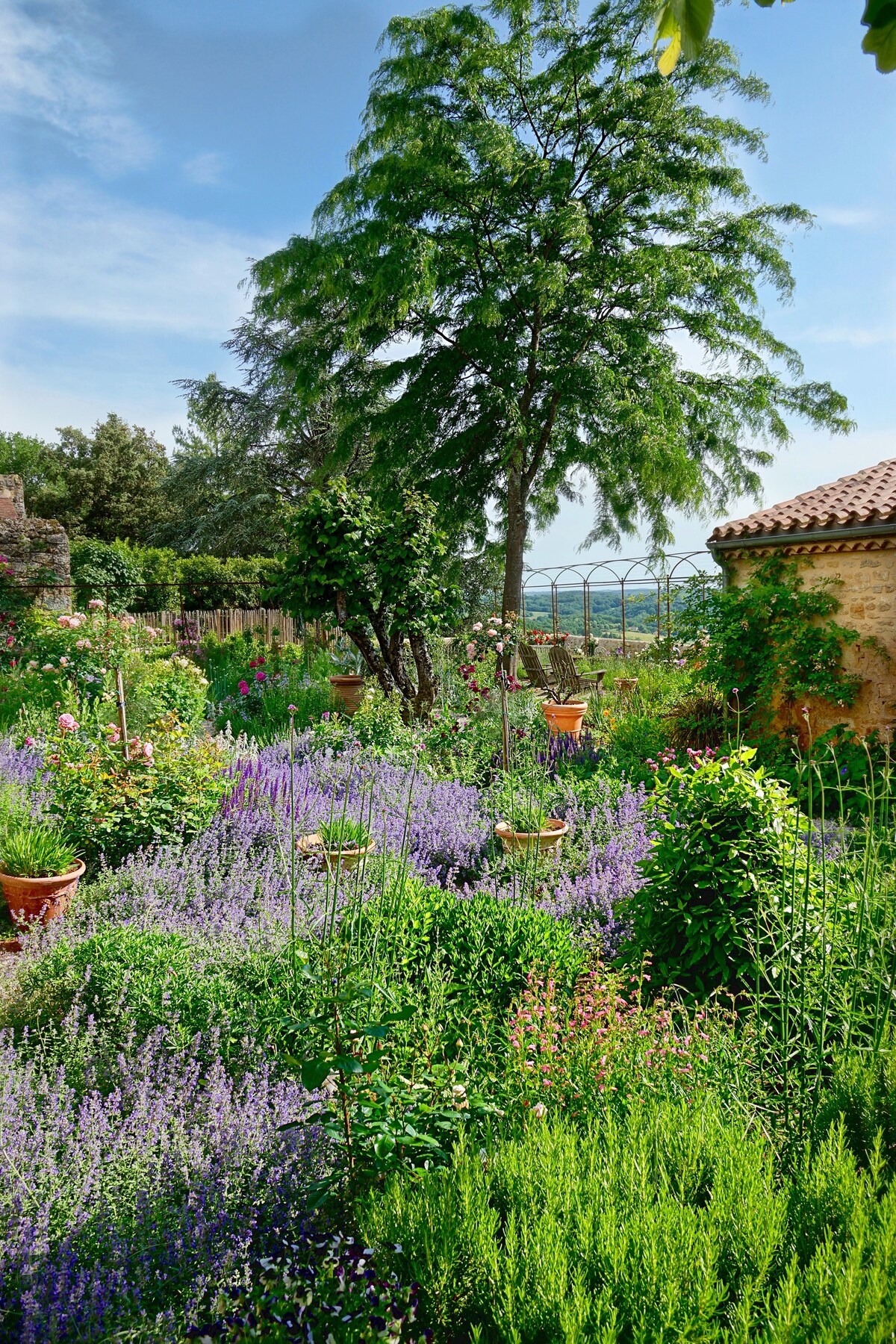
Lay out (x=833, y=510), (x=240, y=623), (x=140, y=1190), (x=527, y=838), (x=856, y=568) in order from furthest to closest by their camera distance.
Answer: (x=240, y=623) → (x=833, y=510) → (x=856, y=568) → (x=527, y=838) → (x=140, y=1190)

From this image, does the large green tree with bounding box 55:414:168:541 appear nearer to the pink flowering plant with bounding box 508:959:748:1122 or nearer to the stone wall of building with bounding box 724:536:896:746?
the stone wall of building with bounding box 724:536:896:746

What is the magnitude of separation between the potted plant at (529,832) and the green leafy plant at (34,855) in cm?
242

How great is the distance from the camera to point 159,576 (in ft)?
65.8

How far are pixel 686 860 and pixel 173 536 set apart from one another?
26034 millimetres

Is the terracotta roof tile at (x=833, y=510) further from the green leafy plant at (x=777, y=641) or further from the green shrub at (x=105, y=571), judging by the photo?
the green shrub at (x=105, y=571)

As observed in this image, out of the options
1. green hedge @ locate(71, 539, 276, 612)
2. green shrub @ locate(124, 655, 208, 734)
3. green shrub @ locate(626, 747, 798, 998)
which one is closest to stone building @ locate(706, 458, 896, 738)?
green shrub @ locate(626, 747, 798, 998)

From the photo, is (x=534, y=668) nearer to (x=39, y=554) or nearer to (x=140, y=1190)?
(x=39, y=554)

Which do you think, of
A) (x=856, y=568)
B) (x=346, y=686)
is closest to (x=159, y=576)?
(x=346, y=686)

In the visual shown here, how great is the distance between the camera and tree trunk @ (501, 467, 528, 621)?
15.0 m

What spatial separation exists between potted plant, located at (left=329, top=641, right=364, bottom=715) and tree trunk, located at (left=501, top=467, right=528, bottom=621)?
14.9ft

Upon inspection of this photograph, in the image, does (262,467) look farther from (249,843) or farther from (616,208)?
(249,843)

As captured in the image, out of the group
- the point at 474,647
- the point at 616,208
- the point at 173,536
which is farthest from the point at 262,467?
the point at 474,647

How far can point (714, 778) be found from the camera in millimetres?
3271

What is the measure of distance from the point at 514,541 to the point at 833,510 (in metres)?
7.66
